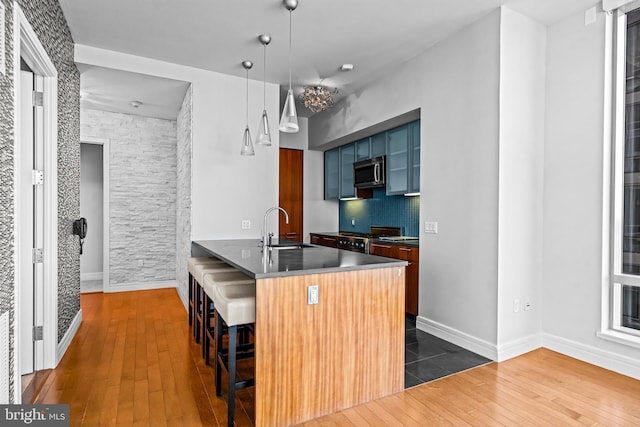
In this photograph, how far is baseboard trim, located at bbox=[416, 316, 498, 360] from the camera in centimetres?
299

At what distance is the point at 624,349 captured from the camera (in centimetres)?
272

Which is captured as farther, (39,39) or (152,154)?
(152,154)

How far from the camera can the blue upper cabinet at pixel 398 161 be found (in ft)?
14.1

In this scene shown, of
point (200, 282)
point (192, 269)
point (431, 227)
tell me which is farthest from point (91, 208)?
point (431, 227)

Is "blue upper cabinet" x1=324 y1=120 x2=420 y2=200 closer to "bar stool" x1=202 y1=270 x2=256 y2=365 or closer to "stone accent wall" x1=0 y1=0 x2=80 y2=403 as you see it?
"bar stool" x1=202 y1=270 x2=256 y2=365

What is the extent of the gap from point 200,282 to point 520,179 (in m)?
2.81

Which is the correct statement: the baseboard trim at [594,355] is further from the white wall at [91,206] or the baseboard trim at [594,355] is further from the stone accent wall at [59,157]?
the white wall at [91,206]

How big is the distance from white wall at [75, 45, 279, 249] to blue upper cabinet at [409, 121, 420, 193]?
165 cm

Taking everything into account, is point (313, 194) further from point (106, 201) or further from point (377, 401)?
point (377, 401)

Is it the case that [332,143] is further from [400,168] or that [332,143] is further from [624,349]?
[624,349]

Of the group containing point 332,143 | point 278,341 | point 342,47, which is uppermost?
point 342,47

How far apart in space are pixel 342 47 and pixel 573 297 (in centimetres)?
308

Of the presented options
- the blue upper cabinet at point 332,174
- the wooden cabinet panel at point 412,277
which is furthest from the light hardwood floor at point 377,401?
the blue upper cabinet at point 332,174

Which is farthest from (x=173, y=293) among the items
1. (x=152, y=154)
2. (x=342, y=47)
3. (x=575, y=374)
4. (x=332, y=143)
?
(x=575, y=374)
